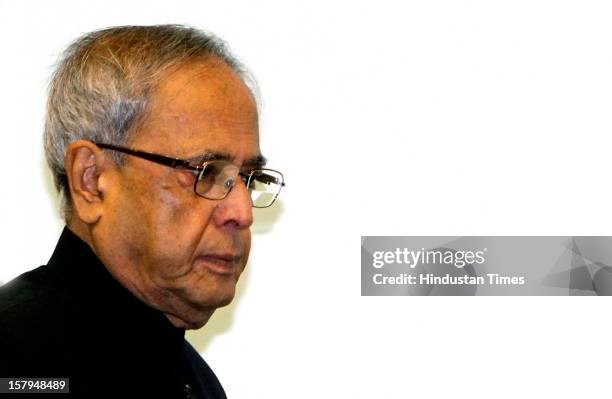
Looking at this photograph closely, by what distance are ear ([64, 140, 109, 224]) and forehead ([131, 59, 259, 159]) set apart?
0.06m

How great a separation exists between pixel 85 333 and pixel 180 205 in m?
0.21

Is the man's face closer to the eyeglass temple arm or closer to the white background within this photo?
the eyeglass temple arm

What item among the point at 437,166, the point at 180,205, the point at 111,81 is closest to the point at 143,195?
the point at 180,205

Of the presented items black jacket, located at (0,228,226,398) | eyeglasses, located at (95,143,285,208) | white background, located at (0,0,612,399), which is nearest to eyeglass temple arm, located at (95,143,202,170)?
eyeglasses, located at (95,143,285,208)

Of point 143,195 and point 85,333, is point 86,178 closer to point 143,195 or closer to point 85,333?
point 143,195

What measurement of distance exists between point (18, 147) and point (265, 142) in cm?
52

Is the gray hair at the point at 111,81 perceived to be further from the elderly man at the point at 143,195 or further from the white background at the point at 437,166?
the white background at the point at 437,166

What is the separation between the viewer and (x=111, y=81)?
1076 millimetres

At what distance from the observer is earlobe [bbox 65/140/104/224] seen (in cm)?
107

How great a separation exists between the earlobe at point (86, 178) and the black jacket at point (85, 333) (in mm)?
40

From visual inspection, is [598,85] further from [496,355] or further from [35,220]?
[35,220]

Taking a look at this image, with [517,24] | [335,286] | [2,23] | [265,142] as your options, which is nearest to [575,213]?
[517,24]

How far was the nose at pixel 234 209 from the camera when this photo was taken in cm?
111

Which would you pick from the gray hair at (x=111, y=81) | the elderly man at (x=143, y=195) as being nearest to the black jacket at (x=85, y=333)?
the elderly man at (x=143, y=195)
